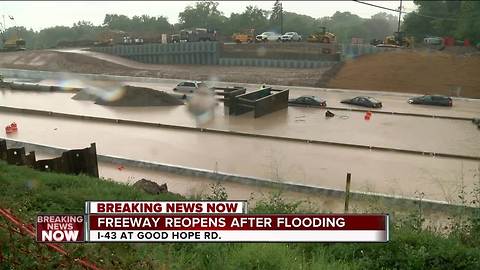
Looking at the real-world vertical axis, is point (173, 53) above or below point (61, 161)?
above

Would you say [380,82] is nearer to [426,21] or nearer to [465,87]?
[465,87]

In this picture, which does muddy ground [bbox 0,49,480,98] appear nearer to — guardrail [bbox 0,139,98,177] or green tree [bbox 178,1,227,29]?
guardrail [bbox 0,139,98,177]

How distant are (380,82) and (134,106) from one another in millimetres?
19443

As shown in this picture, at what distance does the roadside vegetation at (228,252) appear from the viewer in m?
4.88

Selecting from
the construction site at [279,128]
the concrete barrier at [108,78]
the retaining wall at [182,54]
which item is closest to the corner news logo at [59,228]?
the construction site at [279,128]

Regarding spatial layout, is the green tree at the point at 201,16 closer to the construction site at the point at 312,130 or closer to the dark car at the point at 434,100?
the construction site at the point at 312,130

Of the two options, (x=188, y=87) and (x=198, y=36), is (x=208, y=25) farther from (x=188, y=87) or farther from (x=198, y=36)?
(x=188, y=87)

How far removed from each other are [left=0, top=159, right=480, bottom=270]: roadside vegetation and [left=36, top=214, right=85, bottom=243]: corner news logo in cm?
19

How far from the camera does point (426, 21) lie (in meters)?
59.6

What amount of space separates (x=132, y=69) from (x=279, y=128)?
30.0 m

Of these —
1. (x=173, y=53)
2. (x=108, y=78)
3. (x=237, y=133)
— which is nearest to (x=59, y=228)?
(x=237, y=133)

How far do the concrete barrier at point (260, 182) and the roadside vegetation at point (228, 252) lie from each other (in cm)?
307

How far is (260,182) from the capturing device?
46.0 ft

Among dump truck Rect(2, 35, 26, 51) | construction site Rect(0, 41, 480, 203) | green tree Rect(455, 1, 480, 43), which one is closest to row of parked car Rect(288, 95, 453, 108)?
construction site Rect(0, 41, 480, 203)
